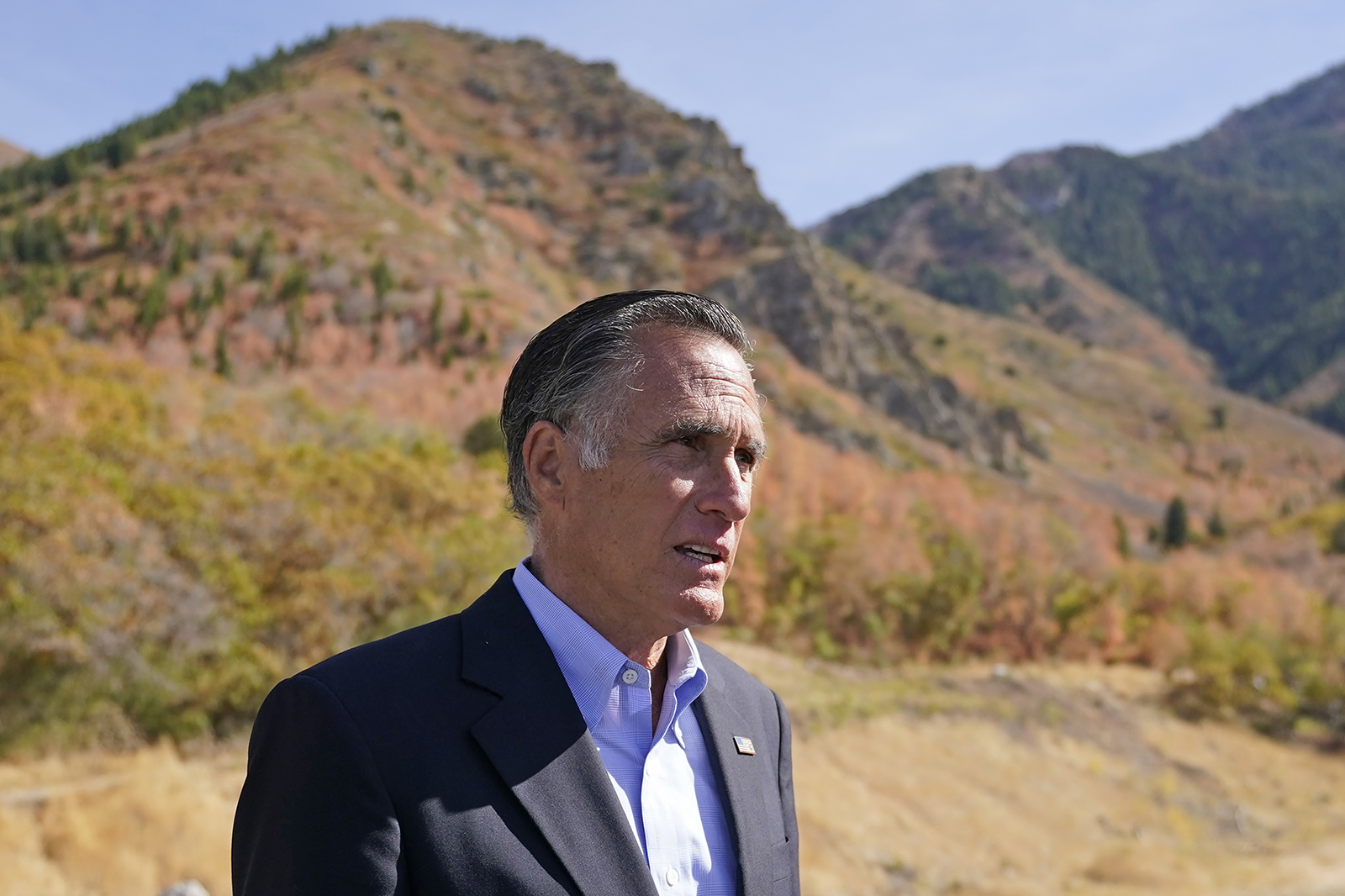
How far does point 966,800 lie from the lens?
12.6 m

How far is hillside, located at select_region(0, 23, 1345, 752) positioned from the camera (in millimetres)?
9641

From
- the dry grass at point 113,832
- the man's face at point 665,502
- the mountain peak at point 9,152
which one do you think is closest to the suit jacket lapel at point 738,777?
the man's face at point 665,502

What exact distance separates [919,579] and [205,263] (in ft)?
95.0

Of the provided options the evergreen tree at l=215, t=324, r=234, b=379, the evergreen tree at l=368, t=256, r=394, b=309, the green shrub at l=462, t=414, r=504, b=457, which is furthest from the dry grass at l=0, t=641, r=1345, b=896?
the evergreen tree at l=368, t=256, r=394, b=309

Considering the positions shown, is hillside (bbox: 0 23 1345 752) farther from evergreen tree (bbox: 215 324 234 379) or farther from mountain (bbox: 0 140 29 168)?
mountain (bbox: 0 140 29 168)

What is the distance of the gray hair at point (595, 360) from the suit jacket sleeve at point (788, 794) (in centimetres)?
64

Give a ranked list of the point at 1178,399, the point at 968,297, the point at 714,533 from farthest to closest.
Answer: the point at 968,297, the point at 1178,399, the point at 714,533

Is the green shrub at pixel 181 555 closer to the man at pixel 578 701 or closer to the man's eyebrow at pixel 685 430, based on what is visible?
the man at pixel 578 701

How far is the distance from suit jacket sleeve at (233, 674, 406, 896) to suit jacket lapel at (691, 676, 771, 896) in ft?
1.87

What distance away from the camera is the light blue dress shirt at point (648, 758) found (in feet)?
5.39

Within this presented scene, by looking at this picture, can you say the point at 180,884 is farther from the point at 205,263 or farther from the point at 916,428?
the point at 916,428

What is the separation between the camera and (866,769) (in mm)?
12352

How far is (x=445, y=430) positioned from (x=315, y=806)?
21.7 metres

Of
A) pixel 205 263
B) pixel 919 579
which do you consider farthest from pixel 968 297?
pixel 919 579
